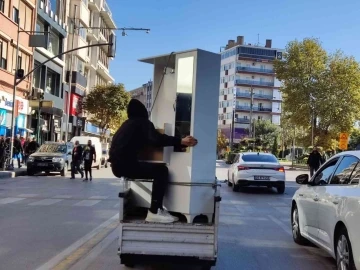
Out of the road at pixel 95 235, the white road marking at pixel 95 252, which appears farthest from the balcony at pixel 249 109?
the white road marking at pixel 95 252

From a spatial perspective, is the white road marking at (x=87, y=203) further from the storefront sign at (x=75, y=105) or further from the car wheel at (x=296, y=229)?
the storefront sign at (x=75, y=105)

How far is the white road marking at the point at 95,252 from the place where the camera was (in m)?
6.53

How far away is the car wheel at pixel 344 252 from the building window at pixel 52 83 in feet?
130

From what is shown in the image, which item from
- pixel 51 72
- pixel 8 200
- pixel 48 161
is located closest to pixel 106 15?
pixel 51 72

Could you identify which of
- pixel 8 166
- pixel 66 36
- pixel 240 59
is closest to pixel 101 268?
pixel 8 166

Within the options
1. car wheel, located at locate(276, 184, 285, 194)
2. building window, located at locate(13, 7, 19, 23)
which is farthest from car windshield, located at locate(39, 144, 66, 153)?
building window, located at locate(13, 7, 19, 23)

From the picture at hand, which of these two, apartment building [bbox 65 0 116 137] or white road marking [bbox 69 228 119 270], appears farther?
apartment building [bbox 65 0 116 137]

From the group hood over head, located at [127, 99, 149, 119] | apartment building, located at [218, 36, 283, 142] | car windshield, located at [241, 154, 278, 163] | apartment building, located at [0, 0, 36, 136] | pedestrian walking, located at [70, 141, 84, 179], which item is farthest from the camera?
apartment building, located at [218, 36, 283, 142]

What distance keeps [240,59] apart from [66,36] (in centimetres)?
7126

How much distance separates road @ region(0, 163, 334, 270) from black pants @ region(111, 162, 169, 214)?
3.80 ft

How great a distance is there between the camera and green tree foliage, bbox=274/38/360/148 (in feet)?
180

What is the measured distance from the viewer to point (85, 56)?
56438mm

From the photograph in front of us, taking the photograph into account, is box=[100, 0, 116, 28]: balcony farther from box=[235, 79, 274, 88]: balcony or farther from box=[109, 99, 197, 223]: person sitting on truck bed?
box=[109, 99, 197, 223]: person sitting on truck bed

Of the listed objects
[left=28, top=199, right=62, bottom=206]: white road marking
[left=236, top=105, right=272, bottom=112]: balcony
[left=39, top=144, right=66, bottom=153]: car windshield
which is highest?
[left=236, top=105, right=272, bottom=112]: balcony
